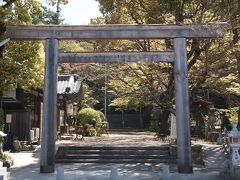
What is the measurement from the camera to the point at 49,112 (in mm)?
14391

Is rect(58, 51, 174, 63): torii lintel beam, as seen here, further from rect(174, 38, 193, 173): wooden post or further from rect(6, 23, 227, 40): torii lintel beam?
rect(6, 23, 227, 40): torii lintel beam

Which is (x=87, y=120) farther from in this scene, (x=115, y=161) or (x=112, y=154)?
(x=115, y=161)

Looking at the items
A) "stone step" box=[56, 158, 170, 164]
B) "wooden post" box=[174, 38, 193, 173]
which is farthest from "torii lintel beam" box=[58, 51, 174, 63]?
"stone step" box=[56, 158, 170, 164]

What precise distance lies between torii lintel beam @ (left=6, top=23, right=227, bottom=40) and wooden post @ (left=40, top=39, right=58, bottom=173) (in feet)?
1.39

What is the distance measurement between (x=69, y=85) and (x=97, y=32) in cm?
1476

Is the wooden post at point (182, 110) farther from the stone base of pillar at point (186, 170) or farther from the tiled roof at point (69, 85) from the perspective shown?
the tiled roof at point (69, 85)

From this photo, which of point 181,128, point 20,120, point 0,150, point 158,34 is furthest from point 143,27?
point 20,120

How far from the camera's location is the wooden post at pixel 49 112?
46.8 ft

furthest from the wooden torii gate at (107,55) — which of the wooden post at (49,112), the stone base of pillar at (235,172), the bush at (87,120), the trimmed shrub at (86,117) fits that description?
the trimmed shrub at (86,117)

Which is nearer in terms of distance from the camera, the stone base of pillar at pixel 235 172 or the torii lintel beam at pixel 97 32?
the stone base of pillar at pixel 235 172

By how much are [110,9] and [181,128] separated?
8.94 m

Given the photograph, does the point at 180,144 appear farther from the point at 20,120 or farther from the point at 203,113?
the point at 203,113

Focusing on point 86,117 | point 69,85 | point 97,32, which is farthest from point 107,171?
point 86,117

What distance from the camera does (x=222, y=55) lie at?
18.3 metres
